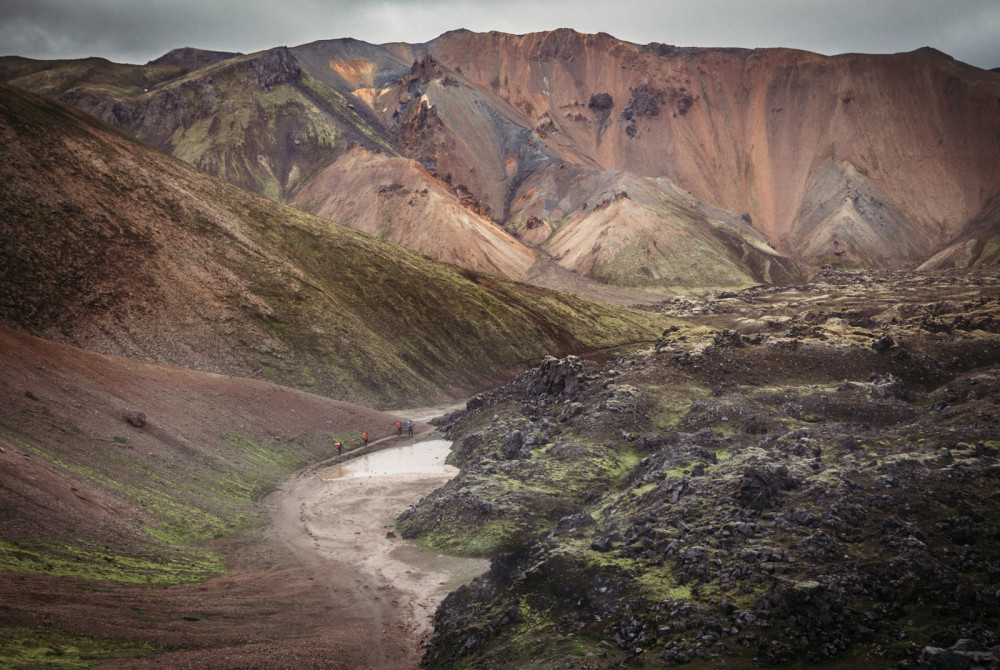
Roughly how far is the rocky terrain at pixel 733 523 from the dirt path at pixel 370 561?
197 centimetres

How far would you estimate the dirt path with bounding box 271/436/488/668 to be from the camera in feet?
113

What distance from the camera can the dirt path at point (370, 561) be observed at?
34.5 meters

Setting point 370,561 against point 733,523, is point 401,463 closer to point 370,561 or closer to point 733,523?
point 370,561

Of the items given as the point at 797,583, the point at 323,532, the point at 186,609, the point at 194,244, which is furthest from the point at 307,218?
the point at 797,583

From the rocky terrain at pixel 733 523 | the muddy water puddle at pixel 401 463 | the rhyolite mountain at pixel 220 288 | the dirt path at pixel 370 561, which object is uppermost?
the rhyolite mountain at pixel 220 288

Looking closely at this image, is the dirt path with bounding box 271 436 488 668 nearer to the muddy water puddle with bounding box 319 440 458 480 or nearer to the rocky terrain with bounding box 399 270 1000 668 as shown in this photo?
the muddy water puddle with bounding box 319 440 458 480

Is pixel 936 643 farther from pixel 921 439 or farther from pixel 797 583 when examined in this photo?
pixel 921 439

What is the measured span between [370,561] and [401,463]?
89.6 feet

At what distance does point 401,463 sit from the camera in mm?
71938

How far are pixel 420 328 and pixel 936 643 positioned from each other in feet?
336

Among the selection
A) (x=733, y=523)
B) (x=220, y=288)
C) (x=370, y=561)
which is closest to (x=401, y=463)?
(x=370, y=561)

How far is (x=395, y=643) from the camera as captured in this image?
33.7 meters

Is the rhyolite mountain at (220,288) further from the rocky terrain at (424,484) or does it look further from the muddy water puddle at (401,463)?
the muddy water puddle at (401,463)

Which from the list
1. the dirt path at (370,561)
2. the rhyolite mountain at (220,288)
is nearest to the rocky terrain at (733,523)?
the dirt path at (370,561)
